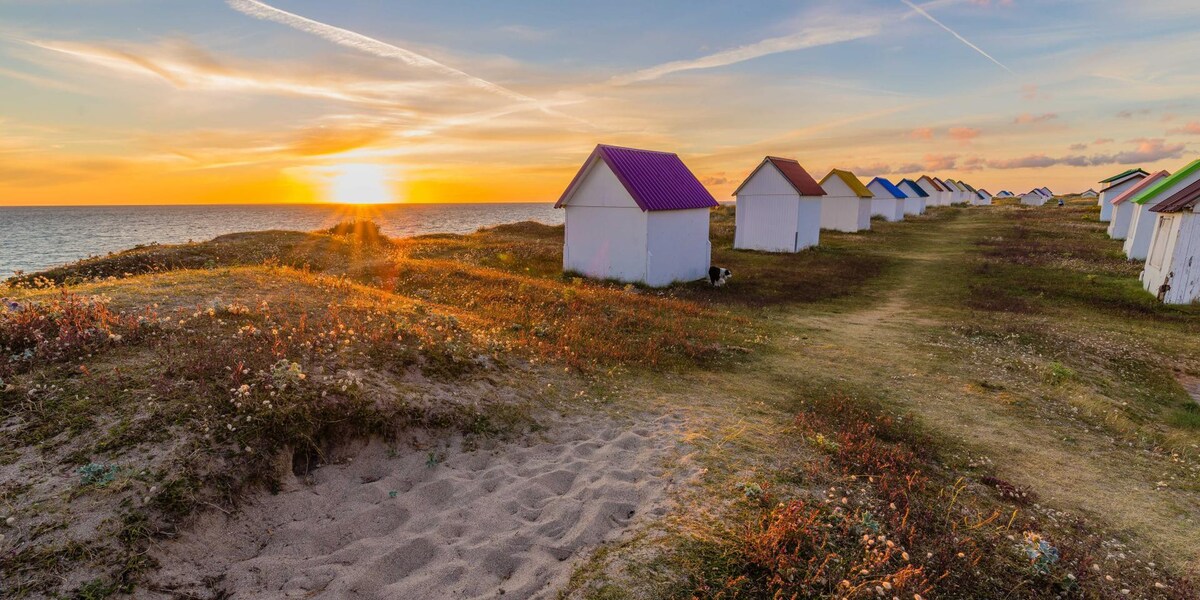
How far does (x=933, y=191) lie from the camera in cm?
10856

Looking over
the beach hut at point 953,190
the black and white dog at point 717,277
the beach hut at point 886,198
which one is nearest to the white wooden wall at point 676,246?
the black and white dog at point 717,277

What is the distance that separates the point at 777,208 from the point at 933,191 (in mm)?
89260

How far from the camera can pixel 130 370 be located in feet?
23.2

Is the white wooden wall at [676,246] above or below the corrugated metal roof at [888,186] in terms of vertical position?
below

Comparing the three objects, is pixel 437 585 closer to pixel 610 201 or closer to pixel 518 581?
pixel 518 581

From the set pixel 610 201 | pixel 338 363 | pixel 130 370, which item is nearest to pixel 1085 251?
pixel 610 201

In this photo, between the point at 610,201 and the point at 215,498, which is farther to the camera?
the point at 610,201

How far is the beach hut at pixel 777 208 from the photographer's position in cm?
3994

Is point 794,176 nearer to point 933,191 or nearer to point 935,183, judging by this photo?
point 933,191

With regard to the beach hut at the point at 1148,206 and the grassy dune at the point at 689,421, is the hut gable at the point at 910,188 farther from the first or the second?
the grassy dune at the point at 689,421

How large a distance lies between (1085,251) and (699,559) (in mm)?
48560

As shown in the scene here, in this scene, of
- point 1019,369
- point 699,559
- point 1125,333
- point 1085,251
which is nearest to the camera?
point 699,559

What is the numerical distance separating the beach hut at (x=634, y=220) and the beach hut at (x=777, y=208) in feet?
45.5

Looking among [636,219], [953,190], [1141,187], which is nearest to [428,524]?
[636,219]
